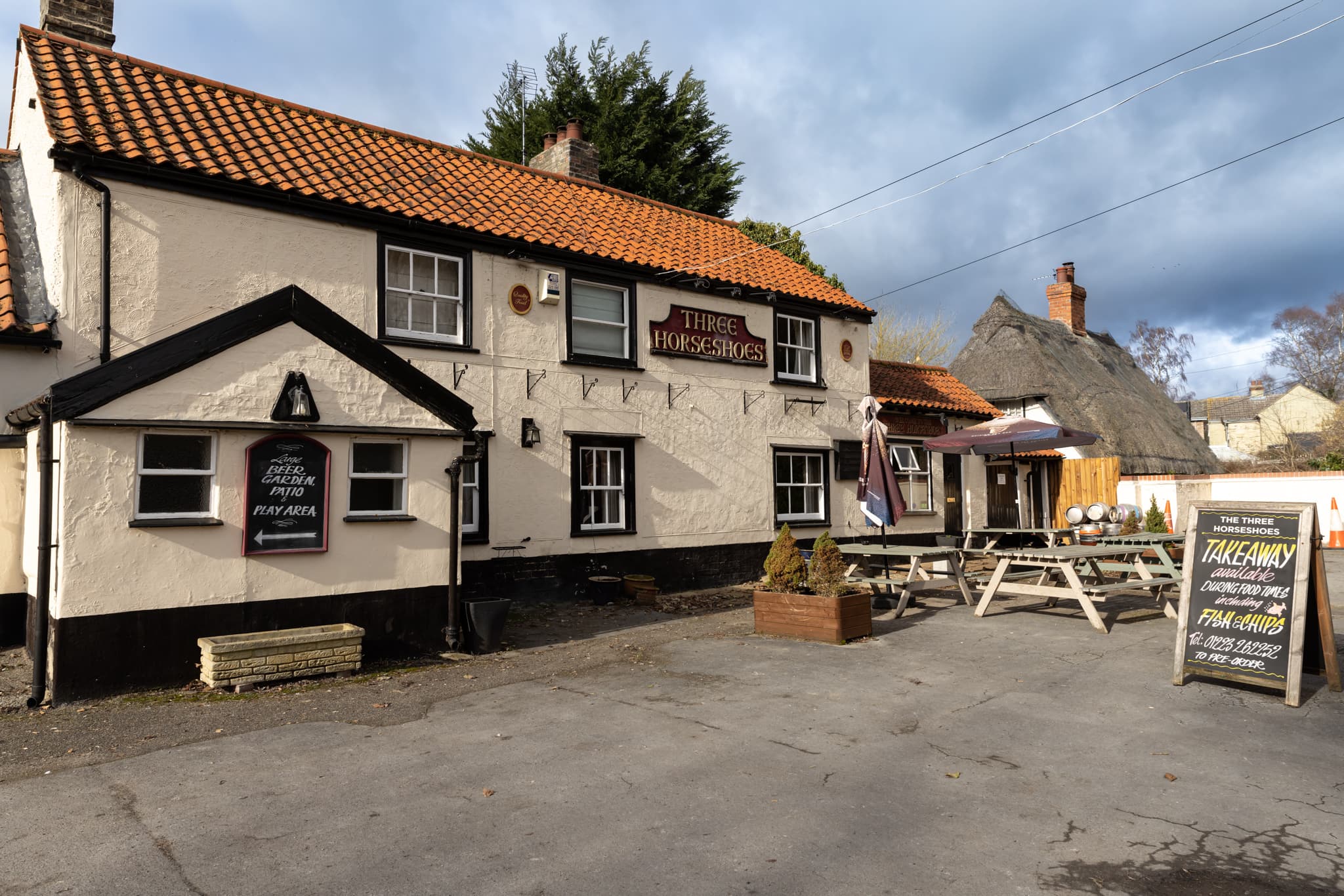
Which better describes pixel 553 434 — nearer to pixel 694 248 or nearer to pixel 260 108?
pixel 694 248

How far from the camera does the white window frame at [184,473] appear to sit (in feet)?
24.0

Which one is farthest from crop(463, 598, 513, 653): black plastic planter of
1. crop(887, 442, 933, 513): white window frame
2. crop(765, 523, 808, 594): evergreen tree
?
crop(887, 442, 933, 513): white window frame

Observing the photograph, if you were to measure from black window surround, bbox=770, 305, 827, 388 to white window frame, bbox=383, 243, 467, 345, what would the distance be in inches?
239

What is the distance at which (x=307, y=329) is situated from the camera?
8203 mm

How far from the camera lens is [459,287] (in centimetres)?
1173

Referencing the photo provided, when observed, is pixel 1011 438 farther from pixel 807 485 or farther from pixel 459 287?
pixel 459 287

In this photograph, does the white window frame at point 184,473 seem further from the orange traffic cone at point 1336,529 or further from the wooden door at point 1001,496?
the orange traffic cone at point 1336,529

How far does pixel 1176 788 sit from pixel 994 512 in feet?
53.9

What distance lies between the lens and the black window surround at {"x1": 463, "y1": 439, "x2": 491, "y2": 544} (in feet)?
37.6

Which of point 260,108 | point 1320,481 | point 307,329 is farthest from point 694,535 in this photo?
point 1320,481

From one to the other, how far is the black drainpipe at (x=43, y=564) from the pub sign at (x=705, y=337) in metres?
8.43

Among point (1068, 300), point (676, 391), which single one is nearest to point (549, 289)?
point (676, 391)

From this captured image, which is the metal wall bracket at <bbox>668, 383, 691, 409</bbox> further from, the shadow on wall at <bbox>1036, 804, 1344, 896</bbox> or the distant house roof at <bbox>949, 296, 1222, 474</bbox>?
the distant house roof at <bbox>949, 296, 1222, 474</bbox>

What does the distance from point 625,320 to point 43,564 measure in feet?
28.0
